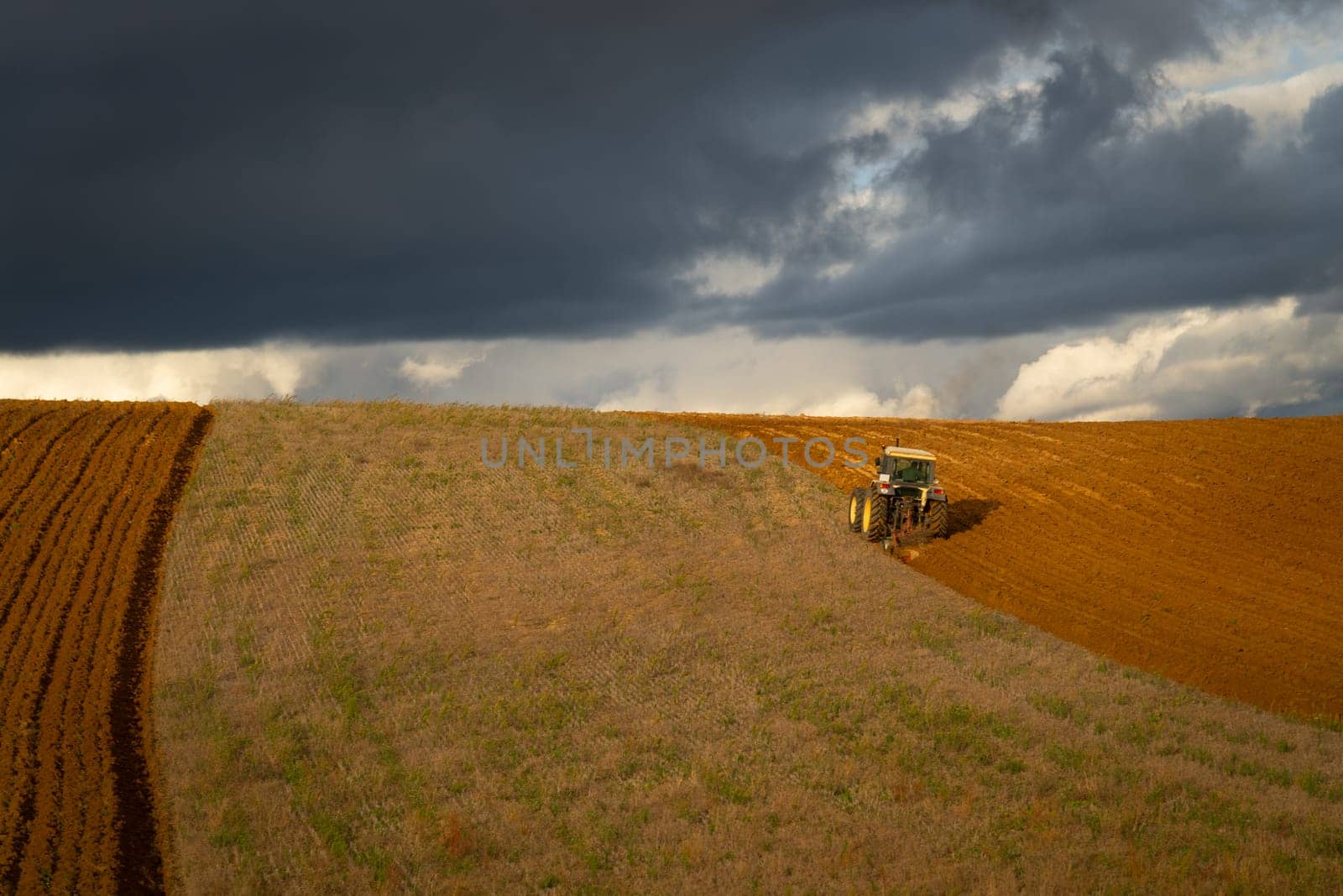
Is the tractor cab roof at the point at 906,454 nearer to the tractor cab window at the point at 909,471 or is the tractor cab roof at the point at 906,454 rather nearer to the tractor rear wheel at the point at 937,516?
the tractor cab window at the point at 909,471

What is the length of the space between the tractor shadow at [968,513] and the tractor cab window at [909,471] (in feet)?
9.79

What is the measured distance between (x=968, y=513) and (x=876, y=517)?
6.26m

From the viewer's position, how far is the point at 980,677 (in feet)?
65.2

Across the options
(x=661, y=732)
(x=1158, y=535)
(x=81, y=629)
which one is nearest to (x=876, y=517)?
(x=1158, y=535)

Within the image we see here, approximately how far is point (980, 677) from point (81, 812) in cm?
1490

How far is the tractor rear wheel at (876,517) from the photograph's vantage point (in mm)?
29906

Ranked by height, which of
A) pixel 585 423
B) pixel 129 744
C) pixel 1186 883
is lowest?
pixel 129 744

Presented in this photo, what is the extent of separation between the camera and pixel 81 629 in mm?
22078

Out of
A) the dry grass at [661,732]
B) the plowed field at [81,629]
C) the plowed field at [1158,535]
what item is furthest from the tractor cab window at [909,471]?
the plowed field at [81,629]

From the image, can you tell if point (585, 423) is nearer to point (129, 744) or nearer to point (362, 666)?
point (362, 666)

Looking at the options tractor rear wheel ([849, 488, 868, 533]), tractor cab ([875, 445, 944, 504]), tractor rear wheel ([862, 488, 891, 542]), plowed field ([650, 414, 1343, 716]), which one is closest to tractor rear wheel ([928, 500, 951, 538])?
Answer: tractor cab ([875, 445, 944, 504])

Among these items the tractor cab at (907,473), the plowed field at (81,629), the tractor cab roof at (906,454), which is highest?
the tractor cab roof at (906,454)

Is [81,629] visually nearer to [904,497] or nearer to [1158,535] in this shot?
[904,497]

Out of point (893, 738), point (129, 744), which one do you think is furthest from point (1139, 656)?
point (129, 744)
